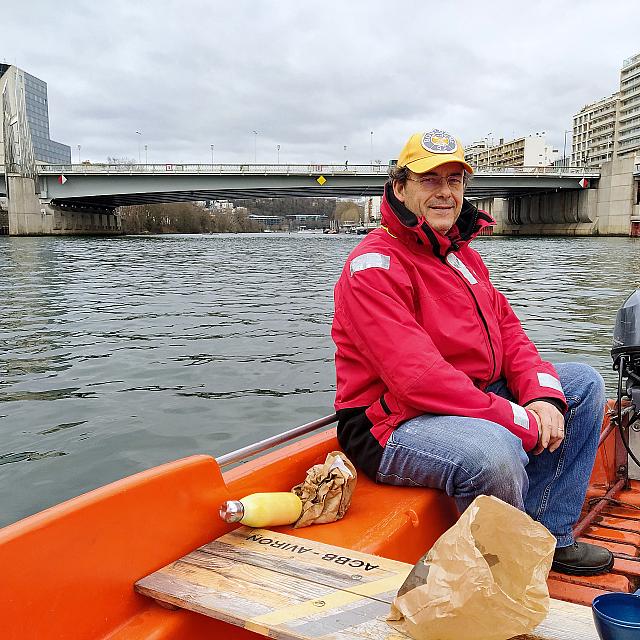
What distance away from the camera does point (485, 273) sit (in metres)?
3.32

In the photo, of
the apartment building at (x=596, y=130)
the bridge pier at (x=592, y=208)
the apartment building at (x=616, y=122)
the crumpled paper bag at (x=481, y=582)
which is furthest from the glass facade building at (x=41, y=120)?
the crumpled paper bag at (x=481, y=582)

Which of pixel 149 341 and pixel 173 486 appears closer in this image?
pixel 173 486

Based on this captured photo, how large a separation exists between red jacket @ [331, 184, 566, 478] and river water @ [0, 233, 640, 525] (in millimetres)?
2926

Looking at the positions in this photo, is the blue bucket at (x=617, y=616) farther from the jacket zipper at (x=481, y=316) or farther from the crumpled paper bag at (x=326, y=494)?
the jacket zipper at (x=481, y=316)

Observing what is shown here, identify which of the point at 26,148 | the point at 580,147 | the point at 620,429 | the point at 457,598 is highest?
the point at 580,147

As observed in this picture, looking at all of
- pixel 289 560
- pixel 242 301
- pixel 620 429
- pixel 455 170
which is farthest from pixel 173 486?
pixel 242 301

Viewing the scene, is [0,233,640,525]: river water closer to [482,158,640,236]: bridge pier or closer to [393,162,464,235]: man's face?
[393,162,464,235]: man's face

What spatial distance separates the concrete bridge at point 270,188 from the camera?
43969 millimetres

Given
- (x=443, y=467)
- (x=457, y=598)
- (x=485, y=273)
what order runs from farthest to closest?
(x=485, y=273), (x=443, y=467), (x=457, y=598)

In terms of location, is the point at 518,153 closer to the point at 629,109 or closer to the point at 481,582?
the point at 629,109

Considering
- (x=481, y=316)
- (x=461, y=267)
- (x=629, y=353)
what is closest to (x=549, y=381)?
(x=481, y=316)

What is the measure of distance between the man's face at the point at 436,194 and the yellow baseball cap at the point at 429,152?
47 millimetres

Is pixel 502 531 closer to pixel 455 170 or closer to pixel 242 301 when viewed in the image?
pixel 455 170

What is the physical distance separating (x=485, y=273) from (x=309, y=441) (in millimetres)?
1226
